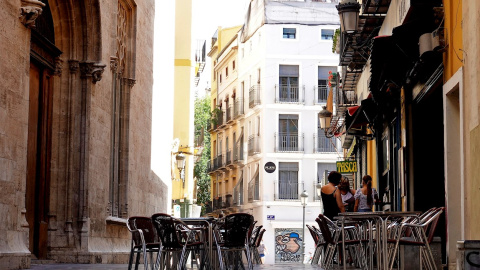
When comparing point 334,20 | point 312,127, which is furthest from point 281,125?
point 334,20

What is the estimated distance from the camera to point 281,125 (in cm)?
5638

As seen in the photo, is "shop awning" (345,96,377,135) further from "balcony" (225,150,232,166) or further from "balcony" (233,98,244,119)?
"balcony" (225,150,232,166)

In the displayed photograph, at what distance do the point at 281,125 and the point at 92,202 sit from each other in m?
39.0

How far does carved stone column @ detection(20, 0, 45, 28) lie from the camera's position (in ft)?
41.8

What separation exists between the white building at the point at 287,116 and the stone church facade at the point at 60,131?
1330 inches

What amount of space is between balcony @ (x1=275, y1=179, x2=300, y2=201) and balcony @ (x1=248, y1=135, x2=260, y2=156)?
251 centimetres

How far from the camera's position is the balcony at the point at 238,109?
60.4 meters

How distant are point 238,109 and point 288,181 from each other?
7597mm

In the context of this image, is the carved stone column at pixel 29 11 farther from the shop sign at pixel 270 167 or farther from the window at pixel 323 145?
the window at pixel 323 145

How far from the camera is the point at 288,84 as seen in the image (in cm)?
5678

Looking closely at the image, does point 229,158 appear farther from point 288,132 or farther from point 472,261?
point 472,261

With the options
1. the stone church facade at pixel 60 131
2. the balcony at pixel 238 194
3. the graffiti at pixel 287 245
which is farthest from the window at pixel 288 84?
the stone church facade at pixel 60 131

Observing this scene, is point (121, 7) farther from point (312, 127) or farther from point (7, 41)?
point (312, 127)

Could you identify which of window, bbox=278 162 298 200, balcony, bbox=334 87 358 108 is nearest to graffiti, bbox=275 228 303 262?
window, bbox=278 162 298 200
